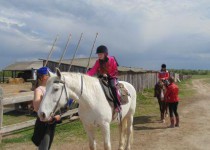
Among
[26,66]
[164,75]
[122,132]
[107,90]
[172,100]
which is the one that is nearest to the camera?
[107,90]

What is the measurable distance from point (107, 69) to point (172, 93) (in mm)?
5242

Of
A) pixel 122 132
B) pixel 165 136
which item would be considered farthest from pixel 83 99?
pixel 165 136

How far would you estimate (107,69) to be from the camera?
6.28 meters

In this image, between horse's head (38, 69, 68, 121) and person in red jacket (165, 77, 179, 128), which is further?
person in red jacket (165, 77, 179, 128)

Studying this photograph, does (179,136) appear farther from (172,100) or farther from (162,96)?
(162,96)

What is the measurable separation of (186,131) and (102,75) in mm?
5114

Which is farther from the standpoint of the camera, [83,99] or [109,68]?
[109,68]

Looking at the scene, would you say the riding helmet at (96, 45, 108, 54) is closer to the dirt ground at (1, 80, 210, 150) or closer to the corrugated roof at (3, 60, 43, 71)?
the dirt ground at (1, 80, 210, 150)

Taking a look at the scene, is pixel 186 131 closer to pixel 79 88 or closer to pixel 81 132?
pixel 81 132

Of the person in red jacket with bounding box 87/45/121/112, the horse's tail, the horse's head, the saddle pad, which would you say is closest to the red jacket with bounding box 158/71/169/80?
the horse's tail

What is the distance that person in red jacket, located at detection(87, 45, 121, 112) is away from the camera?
Answer: 6006 mm

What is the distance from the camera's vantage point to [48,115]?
441cm

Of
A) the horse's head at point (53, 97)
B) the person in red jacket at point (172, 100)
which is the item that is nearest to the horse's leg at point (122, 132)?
the horse's head at point (53, 97)

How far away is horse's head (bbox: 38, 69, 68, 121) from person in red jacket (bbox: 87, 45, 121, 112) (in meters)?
1.41
